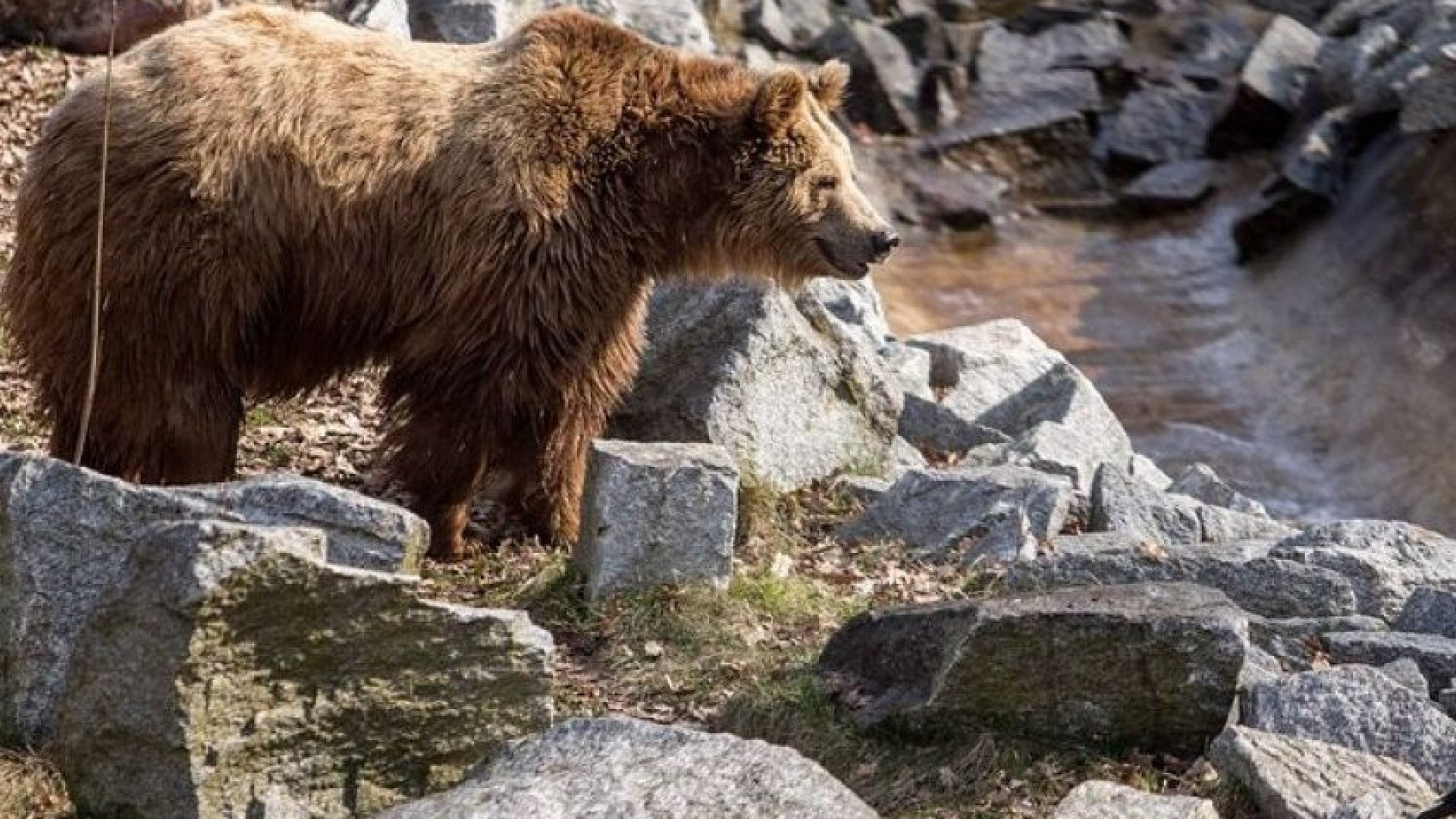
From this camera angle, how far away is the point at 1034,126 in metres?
21.3

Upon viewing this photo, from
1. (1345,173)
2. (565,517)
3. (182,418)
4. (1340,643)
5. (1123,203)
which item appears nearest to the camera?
(1340,643)

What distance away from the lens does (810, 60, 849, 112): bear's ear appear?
29.5 feet

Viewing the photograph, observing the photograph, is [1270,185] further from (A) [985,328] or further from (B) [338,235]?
(B) [338,235]

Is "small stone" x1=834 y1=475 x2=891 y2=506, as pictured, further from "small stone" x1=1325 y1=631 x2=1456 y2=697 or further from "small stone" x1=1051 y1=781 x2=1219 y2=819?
"small stone" x1=1051 y1=781 x2=1219 y2=819

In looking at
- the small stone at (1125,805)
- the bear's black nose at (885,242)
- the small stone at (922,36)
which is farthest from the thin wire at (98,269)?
the small stone at (922,36)

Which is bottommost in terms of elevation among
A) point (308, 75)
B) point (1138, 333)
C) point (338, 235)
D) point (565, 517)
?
point (1138, 333)

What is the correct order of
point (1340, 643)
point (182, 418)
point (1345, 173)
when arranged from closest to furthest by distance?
point (1340, 643) < point (182, 418) < point (1345, 173)

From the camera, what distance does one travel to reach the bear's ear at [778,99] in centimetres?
855

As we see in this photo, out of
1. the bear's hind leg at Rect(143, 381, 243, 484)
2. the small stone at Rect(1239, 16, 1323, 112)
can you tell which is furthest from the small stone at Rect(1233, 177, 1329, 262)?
the bear's hind leg at Rect(143, 381, 243, 484)

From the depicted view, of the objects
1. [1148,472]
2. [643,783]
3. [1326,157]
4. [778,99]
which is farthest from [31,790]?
[1326,157]

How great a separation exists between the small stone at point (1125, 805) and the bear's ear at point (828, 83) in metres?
4.19

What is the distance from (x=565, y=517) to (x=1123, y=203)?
43.5ft

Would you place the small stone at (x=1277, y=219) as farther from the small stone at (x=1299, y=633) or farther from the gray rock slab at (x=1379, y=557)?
the small stone at (x=1299, y=633)

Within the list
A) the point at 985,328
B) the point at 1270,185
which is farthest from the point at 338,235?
the point at 1270,185
